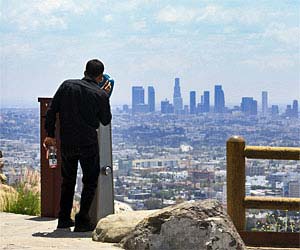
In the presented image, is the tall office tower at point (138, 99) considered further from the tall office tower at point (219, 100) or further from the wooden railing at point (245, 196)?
the wooden railing at point (245, 196)

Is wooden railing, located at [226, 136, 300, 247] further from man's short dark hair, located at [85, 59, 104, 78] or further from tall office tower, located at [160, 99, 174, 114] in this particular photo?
tall office tower, located at [160, 99, 174, 114]

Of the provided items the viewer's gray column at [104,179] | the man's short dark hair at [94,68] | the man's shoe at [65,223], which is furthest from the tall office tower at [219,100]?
the man's short dark hair at [94,68]

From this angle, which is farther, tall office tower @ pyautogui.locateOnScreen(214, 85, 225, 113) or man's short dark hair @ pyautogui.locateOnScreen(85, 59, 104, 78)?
tall office tower @ pyautogui.locateOnScreen(214, 85, 225, 113)

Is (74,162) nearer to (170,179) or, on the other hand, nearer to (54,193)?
(54,193)

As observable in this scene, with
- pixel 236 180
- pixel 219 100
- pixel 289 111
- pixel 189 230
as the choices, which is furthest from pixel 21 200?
pixel 219 100

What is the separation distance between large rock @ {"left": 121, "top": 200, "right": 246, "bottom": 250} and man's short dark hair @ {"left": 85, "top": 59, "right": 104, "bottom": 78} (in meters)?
2.22

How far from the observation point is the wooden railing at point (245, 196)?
11.2 metres

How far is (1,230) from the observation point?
11562mm

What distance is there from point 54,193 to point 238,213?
2677 millimetres

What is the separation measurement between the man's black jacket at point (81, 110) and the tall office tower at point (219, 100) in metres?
17.5

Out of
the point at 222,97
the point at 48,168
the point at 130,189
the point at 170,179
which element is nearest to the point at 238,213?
the point at 48,168

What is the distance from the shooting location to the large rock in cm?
941

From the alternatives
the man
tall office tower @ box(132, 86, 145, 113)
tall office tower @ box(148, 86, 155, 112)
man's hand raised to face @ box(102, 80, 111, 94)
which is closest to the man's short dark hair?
the man

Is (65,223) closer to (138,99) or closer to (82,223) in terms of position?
(82,223)
